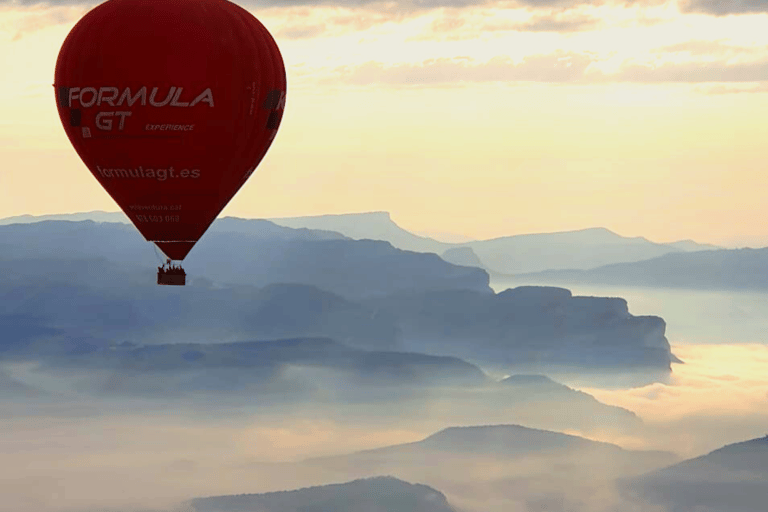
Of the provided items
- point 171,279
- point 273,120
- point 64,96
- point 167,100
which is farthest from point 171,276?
point 64,96

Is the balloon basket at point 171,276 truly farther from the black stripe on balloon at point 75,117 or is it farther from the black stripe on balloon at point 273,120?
the black stripe on balloon at point 273,120

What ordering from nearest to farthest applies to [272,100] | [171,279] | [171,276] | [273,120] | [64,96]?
1. [171,279]
2. [171,276]
3. [64,96]
4. [272,100]
5. [273,120]

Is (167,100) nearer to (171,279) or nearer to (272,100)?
(272,100)

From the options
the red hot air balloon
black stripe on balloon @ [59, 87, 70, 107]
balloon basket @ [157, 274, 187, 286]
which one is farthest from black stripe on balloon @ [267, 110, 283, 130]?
black stripe on balloon @ [59, 87, 70, 107]

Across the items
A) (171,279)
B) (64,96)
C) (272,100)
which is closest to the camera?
(171,279)

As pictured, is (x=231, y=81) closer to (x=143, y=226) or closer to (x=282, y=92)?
(x=282, y=92)

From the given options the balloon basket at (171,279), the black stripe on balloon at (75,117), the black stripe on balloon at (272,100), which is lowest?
the balloon basket at (171,279)

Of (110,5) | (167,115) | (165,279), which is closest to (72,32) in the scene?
(110,5)

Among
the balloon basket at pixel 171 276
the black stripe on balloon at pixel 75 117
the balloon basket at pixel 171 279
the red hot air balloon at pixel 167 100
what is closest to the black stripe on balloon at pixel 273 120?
the red hot air balloon at pixel 167 100

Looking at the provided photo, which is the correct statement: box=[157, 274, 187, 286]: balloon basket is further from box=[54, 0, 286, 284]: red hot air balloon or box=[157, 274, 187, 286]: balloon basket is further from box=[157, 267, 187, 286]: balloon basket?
box=[54, 0, 286, 284]: red hot air balloon
